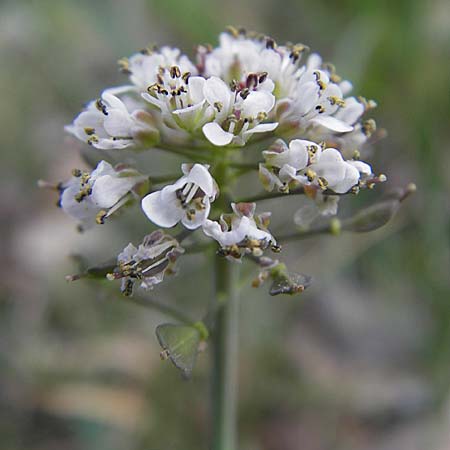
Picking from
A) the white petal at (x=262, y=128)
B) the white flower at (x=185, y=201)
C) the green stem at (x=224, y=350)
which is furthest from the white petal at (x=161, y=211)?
the green stem at (x=224, y=350)

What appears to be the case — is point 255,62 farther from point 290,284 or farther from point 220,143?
point 290,284

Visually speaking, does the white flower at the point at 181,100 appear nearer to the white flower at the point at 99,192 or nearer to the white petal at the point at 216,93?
the white petal at the point at 216,93

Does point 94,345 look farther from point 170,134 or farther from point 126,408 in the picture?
point 170,134

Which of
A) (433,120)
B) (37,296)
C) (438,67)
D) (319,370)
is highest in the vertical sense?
(438,67)

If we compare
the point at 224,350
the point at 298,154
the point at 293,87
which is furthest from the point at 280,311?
the point at 298,154

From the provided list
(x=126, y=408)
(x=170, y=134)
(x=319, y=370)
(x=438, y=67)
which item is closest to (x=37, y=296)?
(x=126, y=408)

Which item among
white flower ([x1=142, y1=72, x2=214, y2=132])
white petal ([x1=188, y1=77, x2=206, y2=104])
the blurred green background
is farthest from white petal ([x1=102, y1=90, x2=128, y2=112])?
the blurred green background
